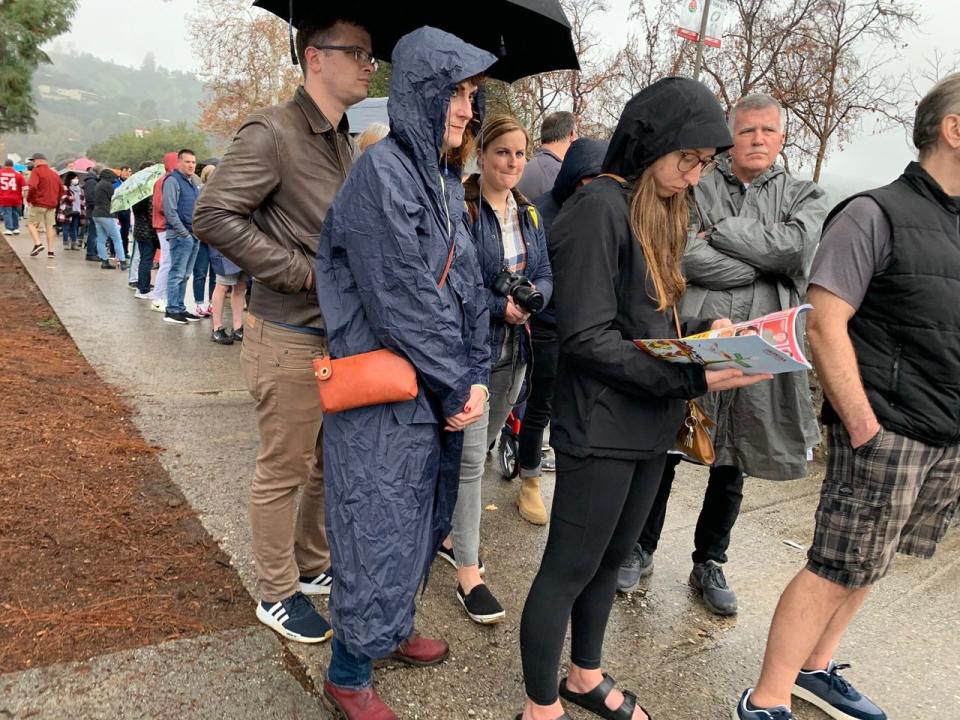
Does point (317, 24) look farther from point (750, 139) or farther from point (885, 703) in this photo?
A: point (885, 703)

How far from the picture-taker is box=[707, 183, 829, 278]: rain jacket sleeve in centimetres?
283

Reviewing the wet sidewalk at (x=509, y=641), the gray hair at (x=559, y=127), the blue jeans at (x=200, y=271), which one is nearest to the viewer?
the wet sidewalk at (x=509, y=641)

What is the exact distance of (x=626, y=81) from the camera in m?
13.7

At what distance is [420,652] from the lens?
256cm

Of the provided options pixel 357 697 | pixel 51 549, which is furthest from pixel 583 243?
pixel 51 549

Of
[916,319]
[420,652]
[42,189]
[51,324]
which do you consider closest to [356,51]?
[916,319]

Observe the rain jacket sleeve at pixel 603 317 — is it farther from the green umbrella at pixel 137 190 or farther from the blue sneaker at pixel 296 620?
the green umbrella at pixel 137 190

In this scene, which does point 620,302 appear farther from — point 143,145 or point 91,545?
point 143,145

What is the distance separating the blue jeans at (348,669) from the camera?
214cm

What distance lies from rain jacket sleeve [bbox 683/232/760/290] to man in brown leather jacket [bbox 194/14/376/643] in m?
1.40

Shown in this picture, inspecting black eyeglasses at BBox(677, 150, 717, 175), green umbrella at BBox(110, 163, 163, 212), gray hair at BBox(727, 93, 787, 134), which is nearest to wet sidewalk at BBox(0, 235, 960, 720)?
black eyeglasses at BBox(677, 150, 717, 175)

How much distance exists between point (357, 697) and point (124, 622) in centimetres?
100

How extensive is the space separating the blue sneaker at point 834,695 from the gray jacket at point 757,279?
2.46 feet

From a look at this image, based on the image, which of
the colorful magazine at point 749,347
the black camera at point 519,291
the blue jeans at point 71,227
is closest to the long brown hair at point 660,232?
the colorful magazine at point 749,347
